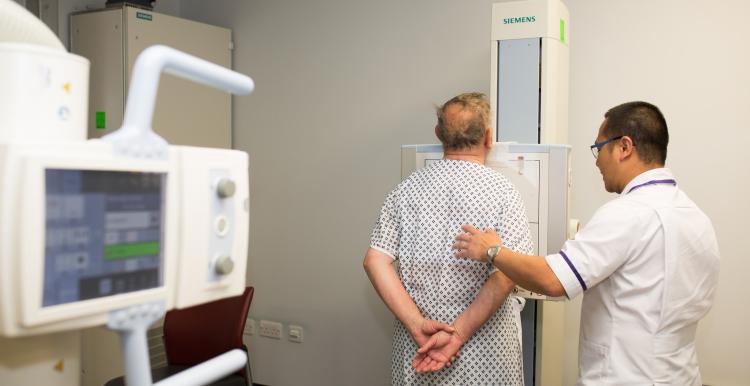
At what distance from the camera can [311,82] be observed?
338cm

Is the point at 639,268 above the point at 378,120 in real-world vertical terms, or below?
below

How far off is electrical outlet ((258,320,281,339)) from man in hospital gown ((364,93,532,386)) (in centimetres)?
174

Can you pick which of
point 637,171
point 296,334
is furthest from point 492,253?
point 296,334

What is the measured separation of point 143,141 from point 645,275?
1313mm

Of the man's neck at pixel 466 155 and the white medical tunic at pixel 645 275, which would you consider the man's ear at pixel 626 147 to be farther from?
the man's neck at pixel 466 155

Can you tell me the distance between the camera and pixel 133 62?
3.03 metres

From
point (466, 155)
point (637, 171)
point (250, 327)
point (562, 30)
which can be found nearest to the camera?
point (637, 171)

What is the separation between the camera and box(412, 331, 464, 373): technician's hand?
180 cm

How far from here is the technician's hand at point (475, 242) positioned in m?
1.70

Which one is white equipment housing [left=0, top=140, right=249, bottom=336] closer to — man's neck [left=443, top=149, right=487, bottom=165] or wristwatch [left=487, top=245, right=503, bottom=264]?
wristwatch [left=487, top=245, right=503, bottom=264]

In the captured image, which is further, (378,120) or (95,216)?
(378,120)

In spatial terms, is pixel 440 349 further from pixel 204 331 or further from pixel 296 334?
pixel 296 334

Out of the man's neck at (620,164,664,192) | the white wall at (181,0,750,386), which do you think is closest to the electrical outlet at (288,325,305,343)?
the white wall at (181,0,750,386)

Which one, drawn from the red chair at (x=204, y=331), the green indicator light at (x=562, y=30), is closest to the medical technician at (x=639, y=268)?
the green indicator light at (x=562, y=30)
